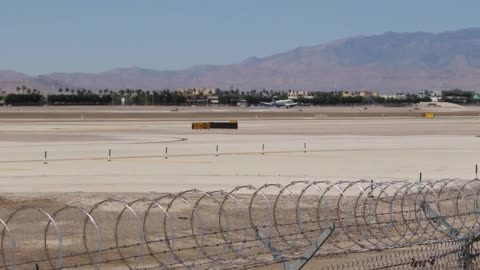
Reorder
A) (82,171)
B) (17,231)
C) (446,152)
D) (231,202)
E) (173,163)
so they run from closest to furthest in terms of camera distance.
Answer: (17,231) < (231,202) < (82,171) < (173,163) < (446,152)

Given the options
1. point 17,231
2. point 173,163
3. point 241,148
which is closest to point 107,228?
point 17,231

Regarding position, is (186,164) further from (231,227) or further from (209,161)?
(231,227)

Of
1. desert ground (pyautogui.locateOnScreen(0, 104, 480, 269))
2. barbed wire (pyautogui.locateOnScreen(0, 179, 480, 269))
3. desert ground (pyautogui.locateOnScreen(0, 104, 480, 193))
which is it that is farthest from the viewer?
desert ground (pyautogui.locateOnScreen(0, 104, 480, 193))

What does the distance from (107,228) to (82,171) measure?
19727 millimetres

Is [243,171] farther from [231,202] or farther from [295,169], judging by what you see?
[231,202]

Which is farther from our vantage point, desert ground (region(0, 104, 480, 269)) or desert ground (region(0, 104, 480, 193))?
desert ground (region(0, 104, 480, 193))

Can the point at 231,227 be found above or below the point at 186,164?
above

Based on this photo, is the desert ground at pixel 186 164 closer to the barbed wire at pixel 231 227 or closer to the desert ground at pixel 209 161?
the desert ground at pixel 209 161

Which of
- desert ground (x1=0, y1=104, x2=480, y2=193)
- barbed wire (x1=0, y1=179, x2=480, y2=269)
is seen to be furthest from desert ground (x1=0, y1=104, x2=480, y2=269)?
barbed wire (x1=0, y1=179, x2=480, y2=269)

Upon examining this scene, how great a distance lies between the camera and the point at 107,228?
70.7ft

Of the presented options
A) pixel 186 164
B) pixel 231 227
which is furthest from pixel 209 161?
pixel 231 227

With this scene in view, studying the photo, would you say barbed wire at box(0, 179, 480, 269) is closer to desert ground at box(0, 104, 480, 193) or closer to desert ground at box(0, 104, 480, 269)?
desert ground at box(0, 104, 480, 269)

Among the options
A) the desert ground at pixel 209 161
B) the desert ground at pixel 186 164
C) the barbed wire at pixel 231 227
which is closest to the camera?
the barbed wire at pixel 231 227

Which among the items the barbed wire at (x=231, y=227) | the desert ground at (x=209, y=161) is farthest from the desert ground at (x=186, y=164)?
the barbed wire at (x=231, y=227)
